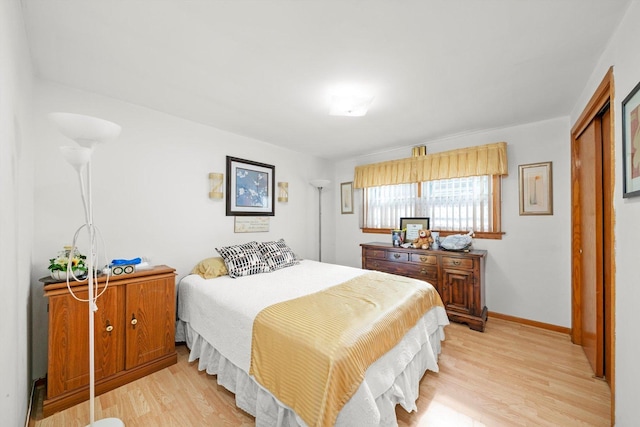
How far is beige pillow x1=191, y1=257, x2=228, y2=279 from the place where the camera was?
266 centimetres

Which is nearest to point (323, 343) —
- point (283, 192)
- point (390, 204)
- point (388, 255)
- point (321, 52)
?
point (321, 52)

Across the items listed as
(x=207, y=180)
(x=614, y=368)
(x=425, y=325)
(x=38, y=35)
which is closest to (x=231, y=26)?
(x=38, y=35)

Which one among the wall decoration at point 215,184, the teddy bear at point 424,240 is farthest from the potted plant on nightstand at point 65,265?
the teddy bear at point 424,240

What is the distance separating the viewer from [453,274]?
3.09m

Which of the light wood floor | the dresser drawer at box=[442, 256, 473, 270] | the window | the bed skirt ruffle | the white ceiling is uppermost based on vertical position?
the white ceiling

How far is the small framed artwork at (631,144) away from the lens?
1226 mm

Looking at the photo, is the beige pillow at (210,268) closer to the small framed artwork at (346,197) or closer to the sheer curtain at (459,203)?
the small framed artwork at (346,197)

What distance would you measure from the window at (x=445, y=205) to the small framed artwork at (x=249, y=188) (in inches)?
70.1

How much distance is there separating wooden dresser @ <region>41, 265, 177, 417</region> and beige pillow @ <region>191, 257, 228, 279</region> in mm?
362

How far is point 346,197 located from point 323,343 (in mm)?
3560

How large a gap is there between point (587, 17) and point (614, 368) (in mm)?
2041

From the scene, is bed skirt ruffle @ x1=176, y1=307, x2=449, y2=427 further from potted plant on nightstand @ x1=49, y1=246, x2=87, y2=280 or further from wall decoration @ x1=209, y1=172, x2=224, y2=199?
wall decoration @ x1=209, y1=172, x2=224, y2=199

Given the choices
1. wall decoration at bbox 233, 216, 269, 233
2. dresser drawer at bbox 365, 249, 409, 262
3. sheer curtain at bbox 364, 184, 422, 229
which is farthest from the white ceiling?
dresser drawer at bbox 365, 249, 409, 262

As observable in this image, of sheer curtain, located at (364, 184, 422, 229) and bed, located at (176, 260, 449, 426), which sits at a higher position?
sheer curtain, located at (364, 184, 422, 229)
